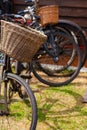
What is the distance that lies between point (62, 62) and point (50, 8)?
1.35 meters

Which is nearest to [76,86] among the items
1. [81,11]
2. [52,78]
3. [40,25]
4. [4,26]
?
[52,78]

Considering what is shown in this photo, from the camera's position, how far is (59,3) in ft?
25.4

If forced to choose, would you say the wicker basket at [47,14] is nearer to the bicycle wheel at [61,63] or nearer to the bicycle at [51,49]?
the bicycle at [51,49]

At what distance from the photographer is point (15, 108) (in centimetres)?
539

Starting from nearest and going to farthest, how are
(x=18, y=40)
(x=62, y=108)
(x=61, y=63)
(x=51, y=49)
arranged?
1. (x=18, y=40)
2. (x=62, y=108)
3. (x=51, y=49)
4. (x=61, y=63)

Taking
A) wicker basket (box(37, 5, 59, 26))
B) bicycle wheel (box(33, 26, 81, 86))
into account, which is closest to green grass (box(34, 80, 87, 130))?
bicycle wheel (box(33, 26, 81, 86))

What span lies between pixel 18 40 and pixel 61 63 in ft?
9.10

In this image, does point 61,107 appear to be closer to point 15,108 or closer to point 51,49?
point 15,108

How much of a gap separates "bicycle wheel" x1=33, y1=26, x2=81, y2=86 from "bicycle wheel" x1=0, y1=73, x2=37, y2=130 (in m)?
A: 0.68

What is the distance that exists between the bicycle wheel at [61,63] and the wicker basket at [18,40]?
5.23 feet

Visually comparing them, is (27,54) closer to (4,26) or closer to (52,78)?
(4,26)

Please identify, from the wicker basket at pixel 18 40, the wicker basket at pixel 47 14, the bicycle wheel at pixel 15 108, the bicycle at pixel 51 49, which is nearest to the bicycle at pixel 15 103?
the bicycle wheel at pixel 15 108

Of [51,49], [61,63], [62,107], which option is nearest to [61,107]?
[62,107]

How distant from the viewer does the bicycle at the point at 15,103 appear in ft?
13.9
